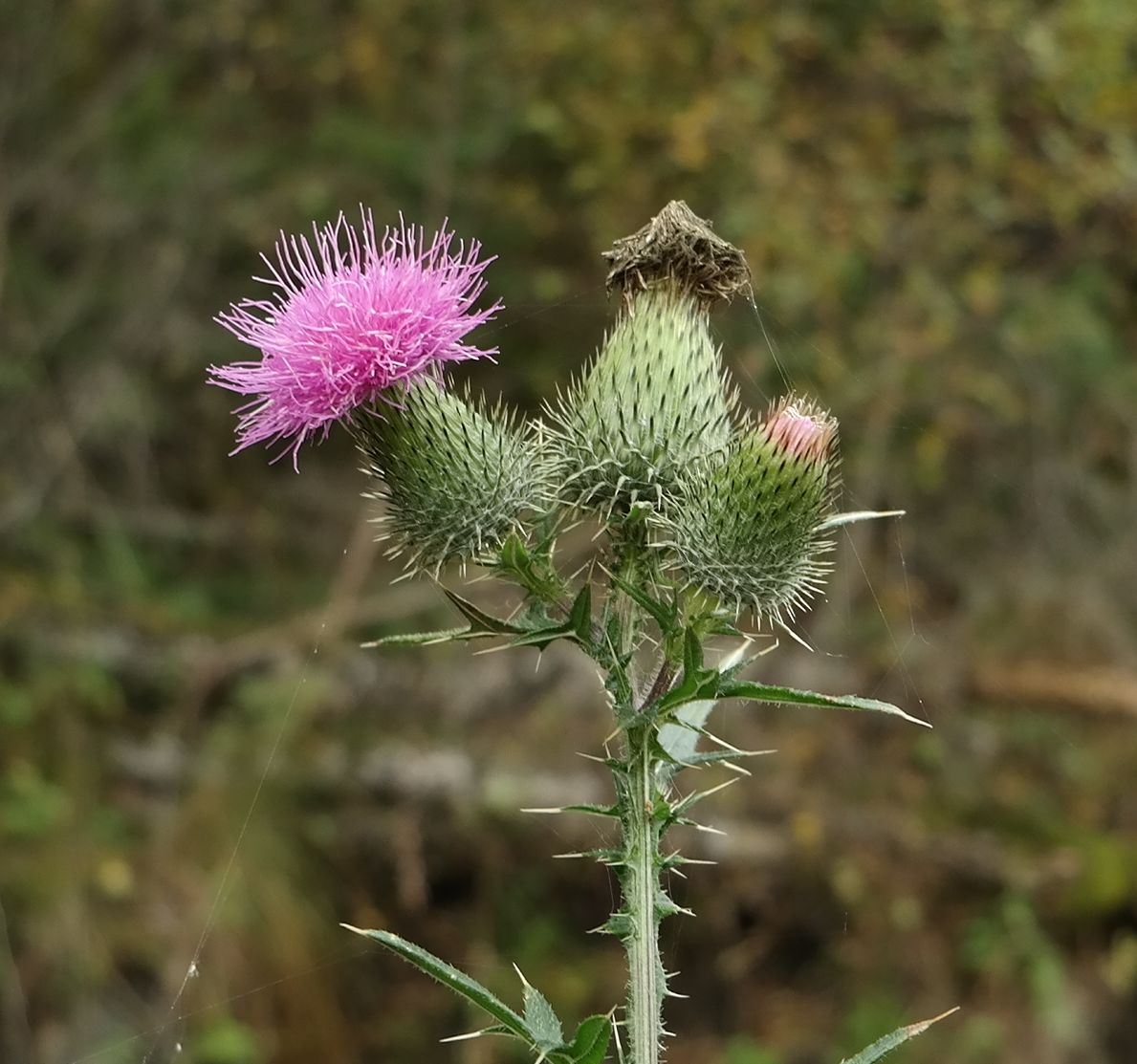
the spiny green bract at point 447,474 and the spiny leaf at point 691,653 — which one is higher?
the spiny green bract at point 447,474

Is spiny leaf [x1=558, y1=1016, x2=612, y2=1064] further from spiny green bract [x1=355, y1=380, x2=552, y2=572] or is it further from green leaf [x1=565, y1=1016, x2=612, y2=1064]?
spiny green bract [x1=355, y1=380, x2=552, y2=572]

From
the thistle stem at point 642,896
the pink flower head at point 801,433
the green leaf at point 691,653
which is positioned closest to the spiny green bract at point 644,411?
the pink flower head at point 801,433

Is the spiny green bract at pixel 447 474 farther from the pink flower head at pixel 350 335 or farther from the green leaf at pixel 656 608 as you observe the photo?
the green leaf at pixel 656 608

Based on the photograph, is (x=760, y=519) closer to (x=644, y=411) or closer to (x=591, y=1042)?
(x=644, y=411)

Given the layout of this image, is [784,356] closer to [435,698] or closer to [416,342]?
[435,698]

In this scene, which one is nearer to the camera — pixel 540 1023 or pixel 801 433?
pixel 540 1023

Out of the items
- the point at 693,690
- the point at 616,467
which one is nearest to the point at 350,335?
the point at 616,467
